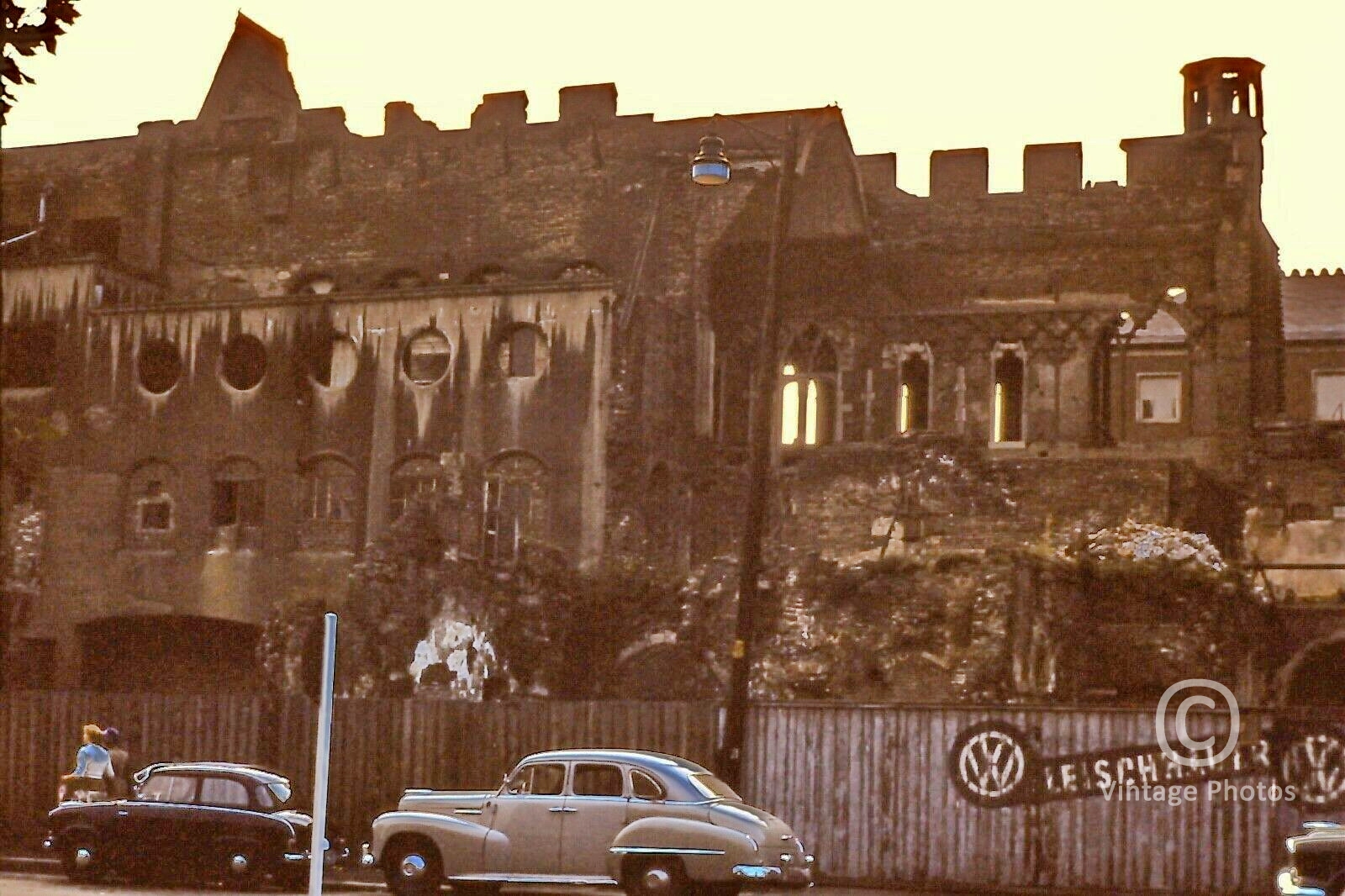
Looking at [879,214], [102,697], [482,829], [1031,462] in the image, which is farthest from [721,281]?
[482,829]

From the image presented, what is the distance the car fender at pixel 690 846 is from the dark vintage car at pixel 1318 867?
15.5 ft

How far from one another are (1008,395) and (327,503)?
573 inches

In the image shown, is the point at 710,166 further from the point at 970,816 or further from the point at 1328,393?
the point at 1328,393

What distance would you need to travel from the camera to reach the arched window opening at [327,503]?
126 ft

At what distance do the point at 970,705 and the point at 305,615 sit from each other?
18.4 m

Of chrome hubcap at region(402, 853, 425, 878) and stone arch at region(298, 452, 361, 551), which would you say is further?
stone arch at region(298, 452, 361, 551)

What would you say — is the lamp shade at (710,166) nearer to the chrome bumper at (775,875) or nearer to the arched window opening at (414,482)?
the chrome bumper at (775,875)

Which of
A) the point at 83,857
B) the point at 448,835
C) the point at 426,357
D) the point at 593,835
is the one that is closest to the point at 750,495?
the point at 593,835

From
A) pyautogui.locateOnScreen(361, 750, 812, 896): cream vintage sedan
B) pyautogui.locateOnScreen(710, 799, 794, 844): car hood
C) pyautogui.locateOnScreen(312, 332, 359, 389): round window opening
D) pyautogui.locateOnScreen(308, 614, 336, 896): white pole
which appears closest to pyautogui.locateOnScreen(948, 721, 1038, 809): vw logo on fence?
pyautogui.locateOnScreen(361, 750, 812, 896): cream vintage sedan

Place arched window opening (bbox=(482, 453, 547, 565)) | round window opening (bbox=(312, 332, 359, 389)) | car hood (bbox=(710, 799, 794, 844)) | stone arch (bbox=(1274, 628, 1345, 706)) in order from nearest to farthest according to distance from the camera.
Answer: car hood (bbox=(710, 799, 794, 844)) < arched window opening (bbox=(482, 453, 547, 565)) < stone arch (bbox=(1274, 628, 1345, 706)) < round window opening (bbox=(312, 332, 359, 389))

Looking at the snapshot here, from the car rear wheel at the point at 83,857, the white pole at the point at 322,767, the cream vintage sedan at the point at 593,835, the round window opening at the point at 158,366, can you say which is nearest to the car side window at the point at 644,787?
the cream vintage sedan at the point at 593,835

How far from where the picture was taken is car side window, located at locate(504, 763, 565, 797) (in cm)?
1795

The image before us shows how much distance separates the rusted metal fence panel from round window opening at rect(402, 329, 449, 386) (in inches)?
690

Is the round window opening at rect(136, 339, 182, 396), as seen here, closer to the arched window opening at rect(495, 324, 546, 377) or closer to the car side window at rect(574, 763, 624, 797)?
the arched window opening at rect(495, 324, 546, 377)
